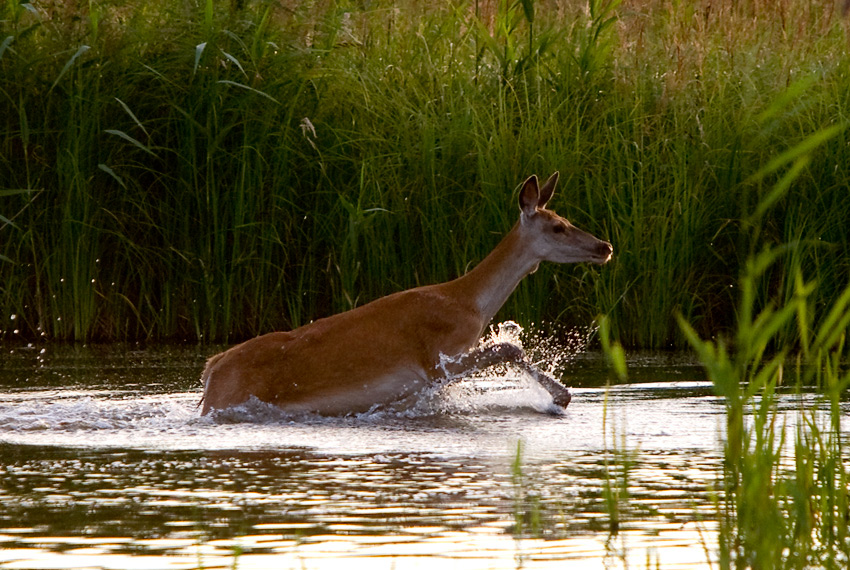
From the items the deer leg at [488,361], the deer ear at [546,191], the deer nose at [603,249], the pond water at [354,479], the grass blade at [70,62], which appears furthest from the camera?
the grass blade at [70,62]

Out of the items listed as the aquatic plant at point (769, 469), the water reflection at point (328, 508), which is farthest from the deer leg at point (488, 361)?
the aquatic plant at point (769, 469)

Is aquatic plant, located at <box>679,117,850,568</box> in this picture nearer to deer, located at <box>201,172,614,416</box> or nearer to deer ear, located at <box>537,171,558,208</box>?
deer, located at <box>201,172,614,416</box>

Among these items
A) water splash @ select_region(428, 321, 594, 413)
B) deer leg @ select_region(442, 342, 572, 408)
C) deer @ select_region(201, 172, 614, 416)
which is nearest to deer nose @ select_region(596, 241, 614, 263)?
water splash @ select_region(428, 321, 594, 413)

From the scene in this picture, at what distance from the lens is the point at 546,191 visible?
28.6ft

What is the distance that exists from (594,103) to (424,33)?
4.85 feet

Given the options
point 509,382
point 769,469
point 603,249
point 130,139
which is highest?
point 130,139

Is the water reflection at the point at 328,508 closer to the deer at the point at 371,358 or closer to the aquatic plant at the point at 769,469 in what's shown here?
the aquatic plant at the point at 769,469

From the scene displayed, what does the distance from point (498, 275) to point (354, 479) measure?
2.98 meters

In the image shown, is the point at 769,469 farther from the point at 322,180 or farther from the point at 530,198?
the point at 322,180

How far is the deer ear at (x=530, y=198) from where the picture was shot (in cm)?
848

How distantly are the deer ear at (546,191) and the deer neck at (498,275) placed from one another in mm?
287

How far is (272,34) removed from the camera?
10.4m

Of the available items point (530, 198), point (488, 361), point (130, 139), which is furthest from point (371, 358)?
point (130, 139)

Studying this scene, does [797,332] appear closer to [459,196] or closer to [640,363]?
[640,363]
